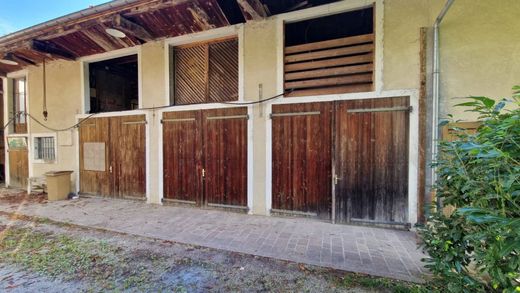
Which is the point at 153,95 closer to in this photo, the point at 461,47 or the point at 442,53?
the point at 442,53

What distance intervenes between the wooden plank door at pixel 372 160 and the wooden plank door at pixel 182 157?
2.88 metres

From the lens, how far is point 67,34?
496 cm

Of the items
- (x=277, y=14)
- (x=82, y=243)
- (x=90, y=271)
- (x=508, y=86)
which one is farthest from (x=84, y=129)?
(x=508, y=86)

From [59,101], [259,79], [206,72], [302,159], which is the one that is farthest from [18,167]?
[302,159]

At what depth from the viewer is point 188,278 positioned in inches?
97.3

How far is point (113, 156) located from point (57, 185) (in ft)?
5.09

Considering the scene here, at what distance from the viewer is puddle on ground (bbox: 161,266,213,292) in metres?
2.33

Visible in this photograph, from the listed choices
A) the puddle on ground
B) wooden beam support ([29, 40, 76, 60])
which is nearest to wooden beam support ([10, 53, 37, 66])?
wooden beam support ([29, 40, 76, 60])

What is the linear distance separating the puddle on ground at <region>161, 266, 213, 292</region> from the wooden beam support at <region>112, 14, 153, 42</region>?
434cm

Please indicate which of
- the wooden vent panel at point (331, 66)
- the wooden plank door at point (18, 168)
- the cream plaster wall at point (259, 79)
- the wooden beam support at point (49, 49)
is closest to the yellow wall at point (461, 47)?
the wooden vent panel at point (331, 66)

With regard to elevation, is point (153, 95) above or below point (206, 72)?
below

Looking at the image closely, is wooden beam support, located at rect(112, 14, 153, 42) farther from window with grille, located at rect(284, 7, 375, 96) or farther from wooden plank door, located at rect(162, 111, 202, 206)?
window with grille, located at rect(284, 7, 375, 96)

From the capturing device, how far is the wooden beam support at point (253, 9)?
12.9 feet

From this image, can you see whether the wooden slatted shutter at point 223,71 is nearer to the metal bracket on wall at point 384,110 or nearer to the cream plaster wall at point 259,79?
the cream plaster wall at point 259,79
